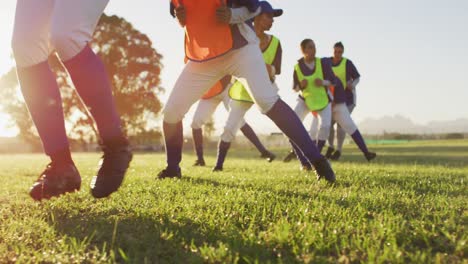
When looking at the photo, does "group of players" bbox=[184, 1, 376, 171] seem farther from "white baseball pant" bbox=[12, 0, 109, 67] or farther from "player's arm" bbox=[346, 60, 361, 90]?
"white baseball pant" bbox=[12, 0, 109, 67]

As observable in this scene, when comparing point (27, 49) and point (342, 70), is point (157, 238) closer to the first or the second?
point (27, 49)

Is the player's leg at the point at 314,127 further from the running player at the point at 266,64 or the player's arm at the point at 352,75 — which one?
the running player at the point at 266,64

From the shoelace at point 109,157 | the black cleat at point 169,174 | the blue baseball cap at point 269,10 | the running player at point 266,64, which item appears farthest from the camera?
the running player at point 266,64

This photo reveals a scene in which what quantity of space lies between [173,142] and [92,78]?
197 centimetres

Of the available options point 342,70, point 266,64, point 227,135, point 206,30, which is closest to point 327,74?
point 342,70

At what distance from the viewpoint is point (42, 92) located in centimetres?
302

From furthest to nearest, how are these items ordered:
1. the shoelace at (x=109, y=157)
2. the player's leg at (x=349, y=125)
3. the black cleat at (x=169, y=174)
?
the player's leg at (x=349, y=125) < the black cleat at (x=169, y=174) < the shoelace at (x=109, y=157)

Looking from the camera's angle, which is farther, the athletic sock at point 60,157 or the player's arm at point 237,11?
the player's arm at point 237,11

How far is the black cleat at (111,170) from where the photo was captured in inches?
111

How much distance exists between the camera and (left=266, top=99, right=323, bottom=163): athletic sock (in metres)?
4.15

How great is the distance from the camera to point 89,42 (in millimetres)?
2934

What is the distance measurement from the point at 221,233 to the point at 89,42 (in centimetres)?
153

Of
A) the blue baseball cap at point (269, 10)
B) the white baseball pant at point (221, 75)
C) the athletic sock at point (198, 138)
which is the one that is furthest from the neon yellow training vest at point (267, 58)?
the white baseball pant at point (221, 75)

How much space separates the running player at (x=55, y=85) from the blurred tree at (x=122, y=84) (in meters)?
31.5
